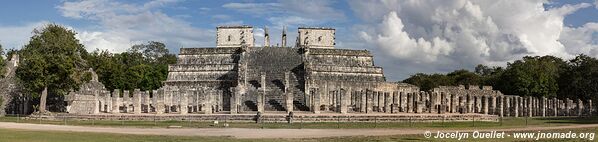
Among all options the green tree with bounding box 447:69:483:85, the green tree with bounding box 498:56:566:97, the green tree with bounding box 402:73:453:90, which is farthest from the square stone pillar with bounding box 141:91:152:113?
the green tree with bounding box 447:69:483:85

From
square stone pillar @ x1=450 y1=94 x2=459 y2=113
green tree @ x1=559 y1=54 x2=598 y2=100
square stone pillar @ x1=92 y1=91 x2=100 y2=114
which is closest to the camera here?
square stone pillar @ x1=92 y1=91 x2=100 y2=114

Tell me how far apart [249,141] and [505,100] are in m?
38.1

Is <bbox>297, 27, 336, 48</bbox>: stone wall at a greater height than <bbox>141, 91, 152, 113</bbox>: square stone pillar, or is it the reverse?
<bbox>297, 27, 336, 48</bbox>: stone wall

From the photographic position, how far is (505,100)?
56719 mm

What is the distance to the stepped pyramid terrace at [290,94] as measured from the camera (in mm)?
47500

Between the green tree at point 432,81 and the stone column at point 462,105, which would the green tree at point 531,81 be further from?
the green tree at point 432,81

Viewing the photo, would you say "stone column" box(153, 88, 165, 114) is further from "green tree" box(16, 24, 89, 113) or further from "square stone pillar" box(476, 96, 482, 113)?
"square stone pillar" box(476, 96, 482, 113)

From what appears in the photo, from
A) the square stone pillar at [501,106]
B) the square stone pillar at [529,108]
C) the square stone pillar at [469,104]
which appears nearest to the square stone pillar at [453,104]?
the square stone pillar at [469,104]

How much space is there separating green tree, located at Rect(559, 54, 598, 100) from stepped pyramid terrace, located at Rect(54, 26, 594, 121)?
13.9ft

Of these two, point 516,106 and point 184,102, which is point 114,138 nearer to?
point 184,102

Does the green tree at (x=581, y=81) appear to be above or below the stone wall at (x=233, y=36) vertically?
below

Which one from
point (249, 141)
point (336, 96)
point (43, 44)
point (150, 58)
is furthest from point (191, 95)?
point (150, 58)

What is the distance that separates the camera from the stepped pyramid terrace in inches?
1870

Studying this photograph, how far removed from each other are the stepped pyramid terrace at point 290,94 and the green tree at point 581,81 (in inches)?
166
